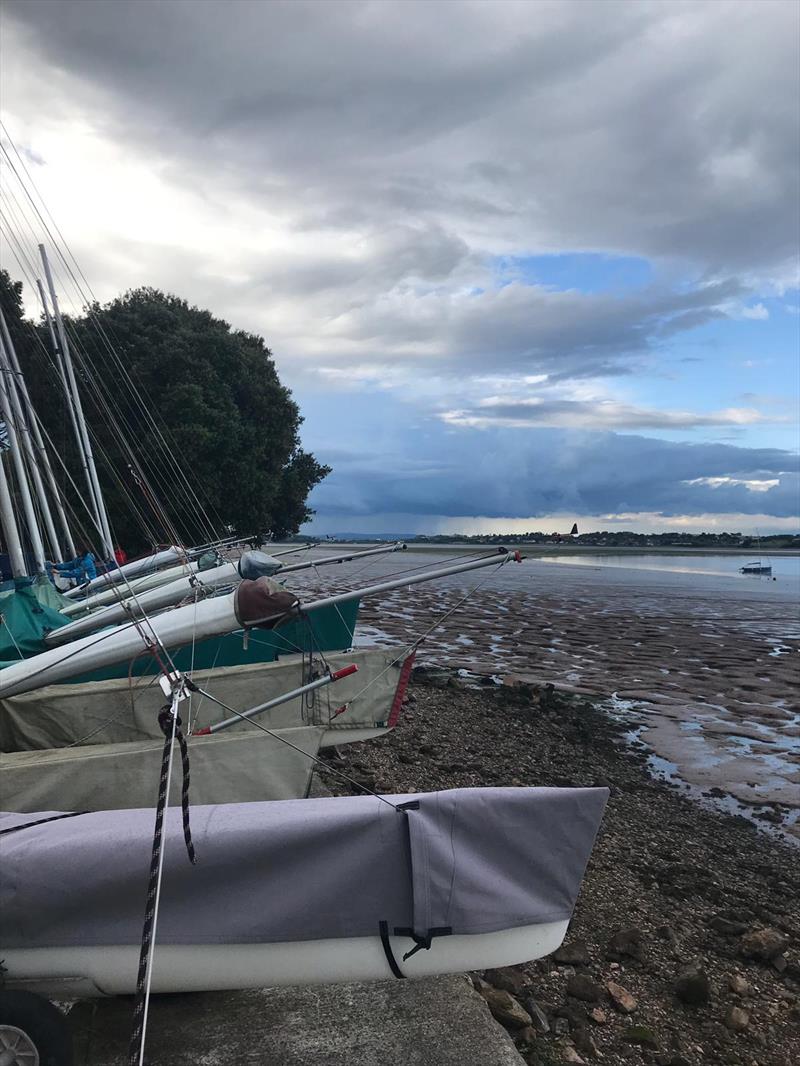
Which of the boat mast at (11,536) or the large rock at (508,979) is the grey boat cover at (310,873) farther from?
the boat mast at (11,536)

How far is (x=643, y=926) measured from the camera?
7.35m

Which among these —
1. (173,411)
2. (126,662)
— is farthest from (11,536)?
(173,411)

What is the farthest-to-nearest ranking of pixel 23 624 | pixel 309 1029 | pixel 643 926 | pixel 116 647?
1. pixel 23 624
2. pixel 116 647
3. pixel 643 926
4. pixel 309 1029

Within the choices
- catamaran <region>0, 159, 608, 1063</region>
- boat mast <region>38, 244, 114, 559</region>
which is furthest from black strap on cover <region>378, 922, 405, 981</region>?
boat mast <region>38, 244, 114, 559</region>

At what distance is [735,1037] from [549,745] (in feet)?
26.0

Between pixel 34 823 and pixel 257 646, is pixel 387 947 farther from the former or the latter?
pixel 257 646

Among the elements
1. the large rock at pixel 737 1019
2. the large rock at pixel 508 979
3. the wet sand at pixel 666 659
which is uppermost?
the large rock at pixel 508 979

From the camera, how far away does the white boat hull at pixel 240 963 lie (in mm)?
4238

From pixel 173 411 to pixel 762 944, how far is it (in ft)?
129

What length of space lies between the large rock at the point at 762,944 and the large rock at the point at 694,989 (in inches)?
41.0

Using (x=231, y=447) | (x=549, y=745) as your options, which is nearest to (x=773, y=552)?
(x=231, y=447)

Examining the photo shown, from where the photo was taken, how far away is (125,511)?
40.5 metres

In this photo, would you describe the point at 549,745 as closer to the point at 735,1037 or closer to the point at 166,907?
the point at 735,1037

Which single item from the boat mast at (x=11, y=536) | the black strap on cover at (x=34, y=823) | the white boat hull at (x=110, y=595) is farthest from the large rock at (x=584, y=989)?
the boat mast at (x=11, y=536)
